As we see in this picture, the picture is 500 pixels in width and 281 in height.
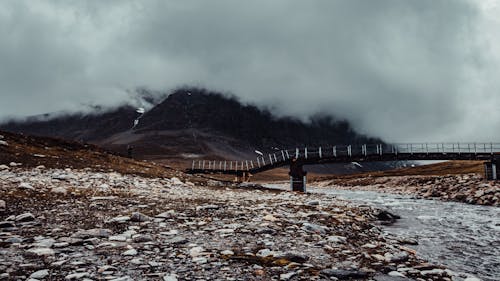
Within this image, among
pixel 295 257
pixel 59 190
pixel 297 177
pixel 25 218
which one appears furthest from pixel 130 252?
pixel 297 177

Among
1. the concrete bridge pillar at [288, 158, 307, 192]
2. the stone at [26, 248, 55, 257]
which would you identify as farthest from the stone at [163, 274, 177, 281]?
the concrete bridge pillar at [288, 158, 307, 192]

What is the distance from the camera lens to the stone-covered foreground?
5541mm

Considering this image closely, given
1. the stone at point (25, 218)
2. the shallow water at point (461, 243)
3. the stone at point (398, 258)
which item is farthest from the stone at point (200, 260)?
the shallow water at point (461, 243)

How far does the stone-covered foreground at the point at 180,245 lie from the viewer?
554 cm

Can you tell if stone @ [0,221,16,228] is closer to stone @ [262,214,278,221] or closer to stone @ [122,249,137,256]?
stone @ [122,249,137,256]

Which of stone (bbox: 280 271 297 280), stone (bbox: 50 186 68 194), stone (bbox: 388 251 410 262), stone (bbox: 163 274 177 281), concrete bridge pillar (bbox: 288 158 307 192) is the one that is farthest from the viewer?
concrete bridge pillar (bbox: 288 158 307 192)

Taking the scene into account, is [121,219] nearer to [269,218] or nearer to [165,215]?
[165,215]

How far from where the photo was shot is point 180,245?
23.4ft

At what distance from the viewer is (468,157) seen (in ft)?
200

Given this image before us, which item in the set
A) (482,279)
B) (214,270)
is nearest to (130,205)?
(214,270)

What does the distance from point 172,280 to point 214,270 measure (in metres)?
0.81

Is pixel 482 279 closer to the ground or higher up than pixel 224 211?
closer to the ground

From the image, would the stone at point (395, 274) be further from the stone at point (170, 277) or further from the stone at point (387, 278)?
the stone at point (170, 277)

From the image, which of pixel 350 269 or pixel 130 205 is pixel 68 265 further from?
pixel 130 205
